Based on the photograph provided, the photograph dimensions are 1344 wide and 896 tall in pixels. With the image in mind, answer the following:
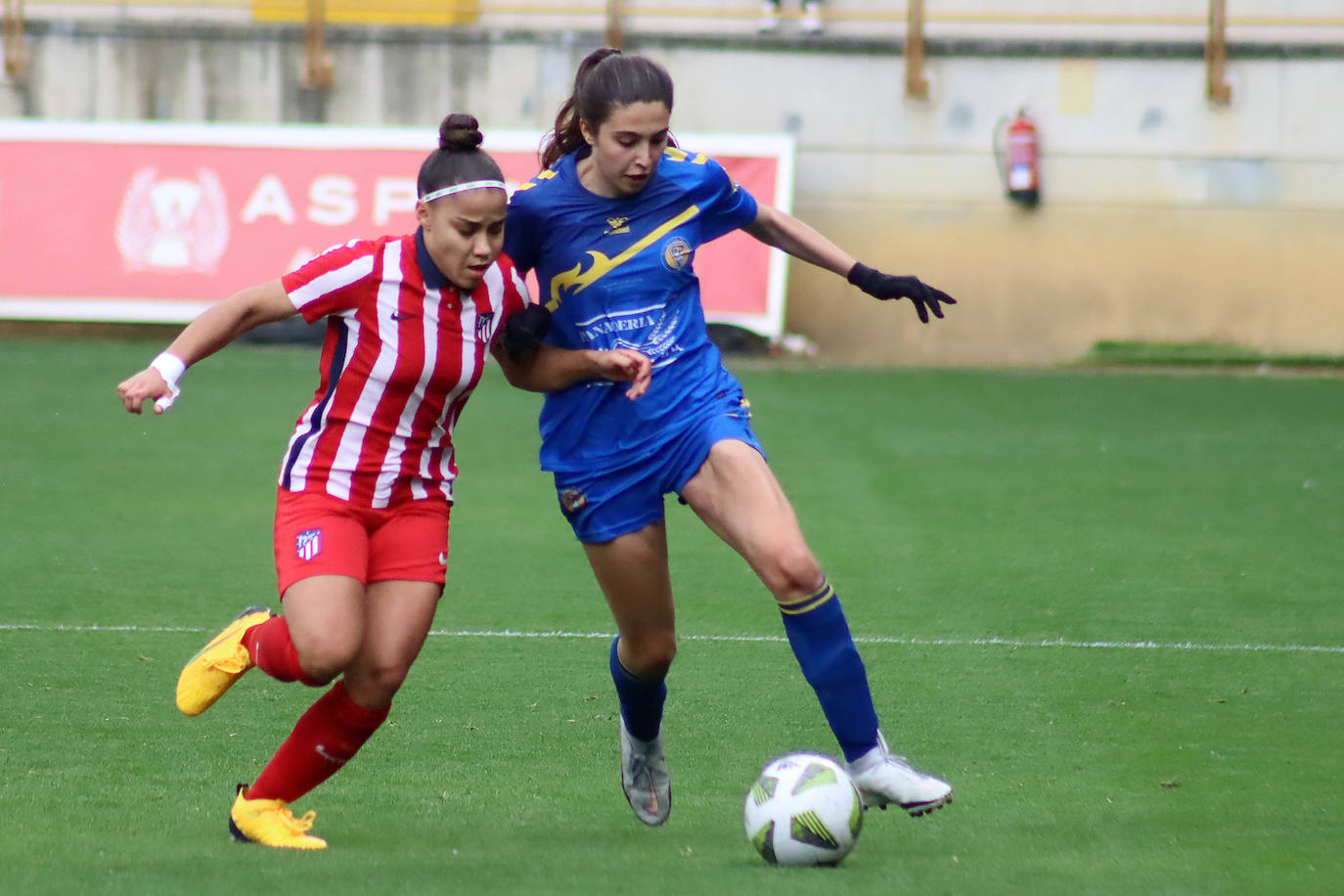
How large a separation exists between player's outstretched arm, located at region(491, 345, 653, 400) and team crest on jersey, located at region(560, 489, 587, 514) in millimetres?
256

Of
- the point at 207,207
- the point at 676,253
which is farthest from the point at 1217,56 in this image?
the point at 676,253

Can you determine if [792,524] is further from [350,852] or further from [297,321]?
[297,321]

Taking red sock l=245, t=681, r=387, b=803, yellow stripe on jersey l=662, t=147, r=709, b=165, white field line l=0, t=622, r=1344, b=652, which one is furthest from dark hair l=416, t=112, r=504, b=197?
white field line l=0, t=622, r=1344, b=652

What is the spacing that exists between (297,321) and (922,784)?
12080 millimetres

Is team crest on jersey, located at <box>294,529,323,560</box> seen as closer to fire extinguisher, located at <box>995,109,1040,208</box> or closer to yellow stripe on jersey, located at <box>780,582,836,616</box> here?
yellow stripe on jersey, located at <box>780,582,836,616</box>

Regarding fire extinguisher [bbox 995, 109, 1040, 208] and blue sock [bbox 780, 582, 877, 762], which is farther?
fire extinguisher [bbox 995, 109, 1040, 208]

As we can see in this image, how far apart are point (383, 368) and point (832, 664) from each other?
1248 millimetres

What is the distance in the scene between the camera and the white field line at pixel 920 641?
248 inches

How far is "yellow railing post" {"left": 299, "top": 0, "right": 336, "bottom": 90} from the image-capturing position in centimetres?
1595

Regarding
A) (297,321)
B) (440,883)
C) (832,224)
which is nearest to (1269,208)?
(832,224)

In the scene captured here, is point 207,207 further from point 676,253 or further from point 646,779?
point 646,779

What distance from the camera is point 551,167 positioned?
4.48 m

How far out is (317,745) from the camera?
4.14m

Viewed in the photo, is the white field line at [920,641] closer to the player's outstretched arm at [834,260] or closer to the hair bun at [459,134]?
the player's outstretched arm at [834,260]
